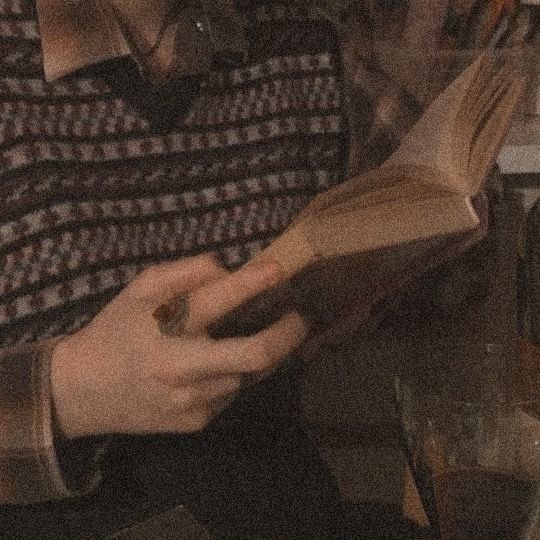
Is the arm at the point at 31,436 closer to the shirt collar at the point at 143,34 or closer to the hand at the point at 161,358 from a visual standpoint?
the hand at the point at 161,358

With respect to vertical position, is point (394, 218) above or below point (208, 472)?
above

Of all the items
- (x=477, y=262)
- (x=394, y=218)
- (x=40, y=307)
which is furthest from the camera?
(x=477, y=262)

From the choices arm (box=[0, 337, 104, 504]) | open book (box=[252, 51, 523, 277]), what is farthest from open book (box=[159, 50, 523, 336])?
arm (box=[0, 337, 104, 504])

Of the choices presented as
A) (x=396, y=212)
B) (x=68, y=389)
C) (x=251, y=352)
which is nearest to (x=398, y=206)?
(x=396, y=212)

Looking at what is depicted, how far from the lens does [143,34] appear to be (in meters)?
0.66

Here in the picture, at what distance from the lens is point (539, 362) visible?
0.69 m

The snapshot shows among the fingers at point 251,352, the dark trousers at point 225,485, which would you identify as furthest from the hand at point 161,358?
the dark trousers at point 225,485

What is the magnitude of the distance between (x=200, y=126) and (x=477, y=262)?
1.10 ft

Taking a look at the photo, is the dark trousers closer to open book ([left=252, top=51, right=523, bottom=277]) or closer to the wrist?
the wrist

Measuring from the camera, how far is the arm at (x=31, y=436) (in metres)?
0.53

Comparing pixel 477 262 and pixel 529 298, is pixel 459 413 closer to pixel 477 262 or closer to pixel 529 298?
pixel 529 298

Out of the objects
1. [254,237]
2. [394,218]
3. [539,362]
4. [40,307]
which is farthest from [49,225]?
[539,362]

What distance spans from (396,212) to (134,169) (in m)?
0.27

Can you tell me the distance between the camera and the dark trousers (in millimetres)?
625
